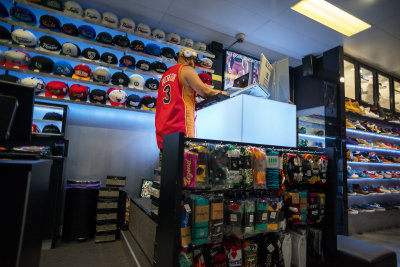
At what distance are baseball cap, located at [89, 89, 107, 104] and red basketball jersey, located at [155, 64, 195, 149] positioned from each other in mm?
1698

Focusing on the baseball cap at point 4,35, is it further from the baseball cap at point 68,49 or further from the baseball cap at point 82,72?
the baseball cap at point 82,72

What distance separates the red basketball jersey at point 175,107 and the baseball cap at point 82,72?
1878 millimetres

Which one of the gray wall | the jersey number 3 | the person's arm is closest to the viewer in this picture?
the person's arm

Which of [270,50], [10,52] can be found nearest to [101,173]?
[10,52]

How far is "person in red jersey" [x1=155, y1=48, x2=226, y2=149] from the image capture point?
1.86 m

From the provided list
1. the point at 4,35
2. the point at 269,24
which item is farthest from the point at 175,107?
the point at 269,24

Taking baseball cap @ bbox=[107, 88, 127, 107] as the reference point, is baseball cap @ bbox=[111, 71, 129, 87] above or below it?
above

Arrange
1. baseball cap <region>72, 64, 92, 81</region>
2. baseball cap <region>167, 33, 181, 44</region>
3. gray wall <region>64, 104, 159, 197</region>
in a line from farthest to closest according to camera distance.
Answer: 1. baseball cap <region>167, 33, 181, 44</region>
2. gray wall <region>64, 104, 159, 197</region>
3. baseball cap <region>72, 64, 92, 81</region>

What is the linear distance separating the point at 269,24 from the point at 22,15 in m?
3.62

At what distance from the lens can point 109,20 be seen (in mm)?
3385

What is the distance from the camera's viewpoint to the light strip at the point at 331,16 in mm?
3354

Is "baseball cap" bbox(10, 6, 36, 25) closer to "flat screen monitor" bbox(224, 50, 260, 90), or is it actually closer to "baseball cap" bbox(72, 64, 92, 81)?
"baseball cap" bbox(72, 64, 92, 81)

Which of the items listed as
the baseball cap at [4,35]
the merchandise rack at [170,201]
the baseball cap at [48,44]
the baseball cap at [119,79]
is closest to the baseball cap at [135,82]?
the baseball cap at [119,79]

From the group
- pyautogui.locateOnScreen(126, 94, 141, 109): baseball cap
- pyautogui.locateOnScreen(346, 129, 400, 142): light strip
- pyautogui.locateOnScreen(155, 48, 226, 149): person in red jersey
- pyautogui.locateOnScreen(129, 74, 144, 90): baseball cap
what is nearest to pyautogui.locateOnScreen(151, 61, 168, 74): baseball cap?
pyautogui.locateOnScreen(129, 74, 144, 90): baseball cap
